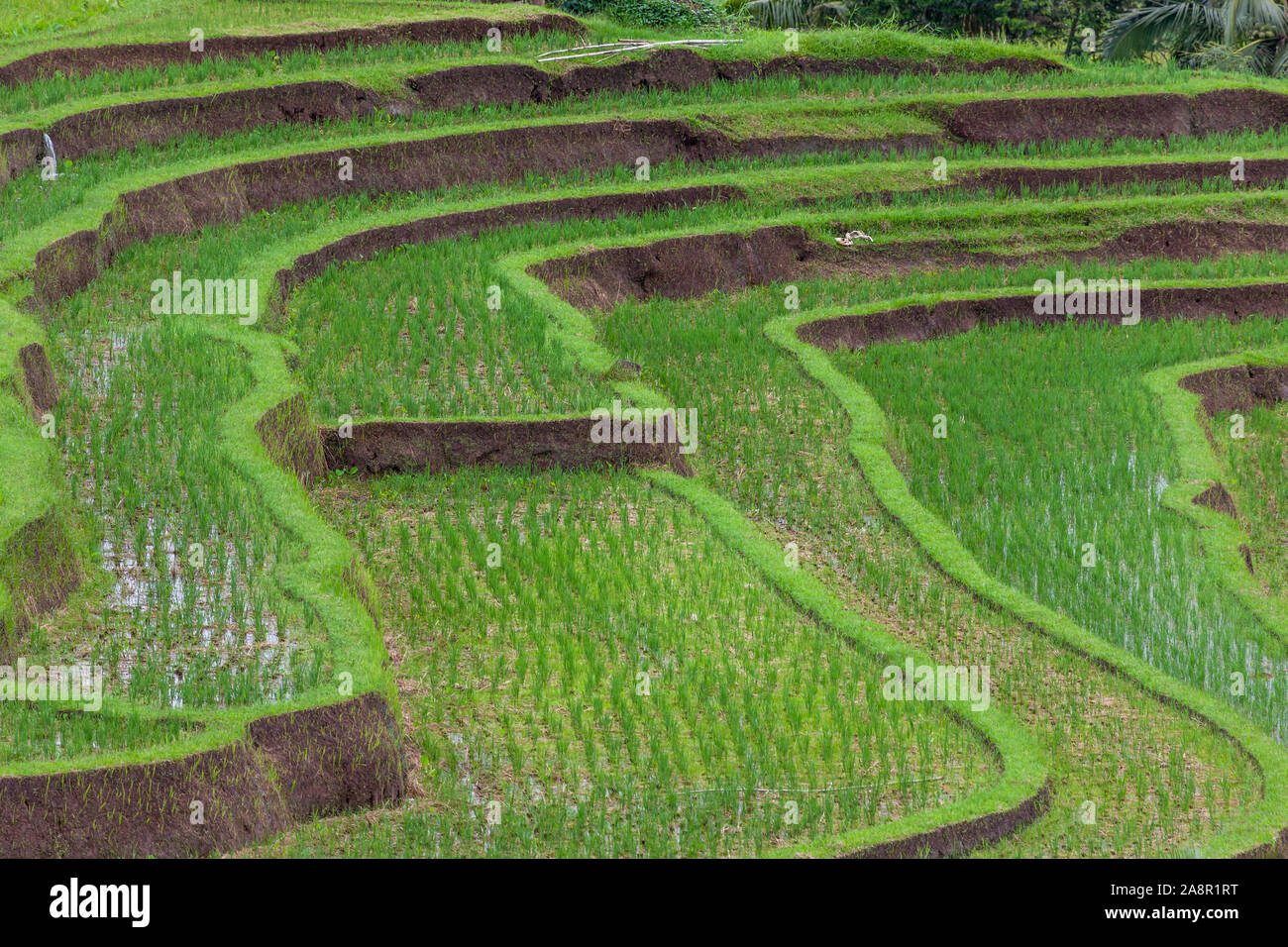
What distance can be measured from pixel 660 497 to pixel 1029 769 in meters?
2.93

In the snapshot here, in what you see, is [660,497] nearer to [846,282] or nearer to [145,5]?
[846,282]

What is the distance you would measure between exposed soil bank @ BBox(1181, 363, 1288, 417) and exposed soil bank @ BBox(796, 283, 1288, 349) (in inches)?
44.2

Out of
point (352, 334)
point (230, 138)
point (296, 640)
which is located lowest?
point (296, 640)

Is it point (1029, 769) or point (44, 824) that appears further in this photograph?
point (1029, 769)

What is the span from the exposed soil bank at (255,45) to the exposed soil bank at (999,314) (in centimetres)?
558

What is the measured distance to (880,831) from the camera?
540 centimetres

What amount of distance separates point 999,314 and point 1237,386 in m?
1.78

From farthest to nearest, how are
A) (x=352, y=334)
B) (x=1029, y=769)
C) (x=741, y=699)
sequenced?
(x=352, y=334)
(x=741, y=699)
(x=1029, y=769)

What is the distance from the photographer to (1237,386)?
10.9m

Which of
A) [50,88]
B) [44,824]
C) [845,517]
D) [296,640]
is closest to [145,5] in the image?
[50,88]

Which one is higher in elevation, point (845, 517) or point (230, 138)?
point (230, 138)

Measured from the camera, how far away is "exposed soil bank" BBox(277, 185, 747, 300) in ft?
36.1

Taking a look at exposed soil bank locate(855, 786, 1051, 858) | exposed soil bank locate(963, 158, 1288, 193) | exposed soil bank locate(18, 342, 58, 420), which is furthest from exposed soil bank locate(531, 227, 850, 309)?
exposed soil bank locate(855, 786, 1051, 858)

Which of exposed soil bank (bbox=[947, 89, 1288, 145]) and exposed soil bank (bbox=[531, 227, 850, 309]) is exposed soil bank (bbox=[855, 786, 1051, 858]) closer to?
exposed soil bank (bbox=[531, 227, 850, 309])
